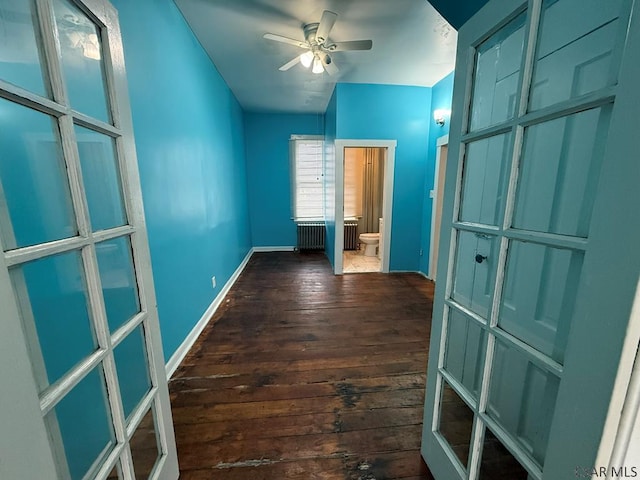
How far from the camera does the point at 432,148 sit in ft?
11.9

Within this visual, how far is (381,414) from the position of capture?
1.54 meters

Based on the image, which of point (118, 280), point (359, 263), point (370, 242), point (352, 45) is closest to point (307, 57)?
point (352, 45)

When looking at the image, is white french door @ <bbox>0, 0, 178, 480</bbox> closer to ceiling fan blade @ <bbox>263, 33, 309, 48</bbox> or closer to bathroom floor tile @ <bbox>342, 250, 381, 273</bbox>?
ceiling fan blade @ <bbox>263, 33, 309, 48</bbox>

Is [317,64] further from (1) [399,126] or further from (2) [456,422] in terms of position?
(2) [456,422]

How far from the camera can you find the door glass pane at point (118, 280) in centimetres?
83

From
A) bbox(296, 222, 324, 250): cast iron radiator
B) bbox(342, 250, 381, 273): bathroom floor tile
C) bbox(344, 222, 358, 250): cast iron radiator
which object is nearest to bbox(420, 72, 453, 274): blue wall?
bbox(342, 250, 381, 273): bathroom floor tile

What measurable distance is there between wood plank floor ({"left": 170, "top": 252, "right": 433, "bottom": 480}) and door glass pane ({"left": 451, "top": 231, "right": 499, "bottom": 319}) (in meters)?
0.92

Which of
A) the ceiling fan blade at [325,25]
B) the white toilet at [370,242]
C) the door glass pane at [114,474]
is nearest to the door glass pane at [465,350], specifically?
the door glass pane at [114,474]

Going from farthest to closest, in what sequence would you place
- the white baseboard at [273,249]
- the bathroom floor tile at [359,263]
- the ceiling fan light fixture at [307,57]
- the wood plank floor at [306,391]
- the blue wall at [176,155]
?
the white baseboard at [273,249]
the bathroom floor tile at [359,263]
the ceiling fan light fixture at [307,57]
the blue wall at [176,155]
the wood plank floor at [306,391]

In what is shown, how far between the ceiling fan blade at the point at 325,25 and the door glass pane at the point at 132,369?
2.36 meters

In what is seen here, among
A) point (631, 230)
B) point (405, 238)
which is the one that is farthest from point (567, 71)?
point (405, 238)

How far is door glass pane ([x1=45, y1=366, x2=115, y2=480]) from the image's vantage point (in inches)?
26.8

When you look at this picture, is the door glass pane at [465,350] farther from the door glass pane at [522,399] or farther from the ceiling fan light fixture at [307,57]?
the ceiling fan light fixture at [307,57]

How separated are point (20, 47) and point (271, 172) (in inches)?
184
